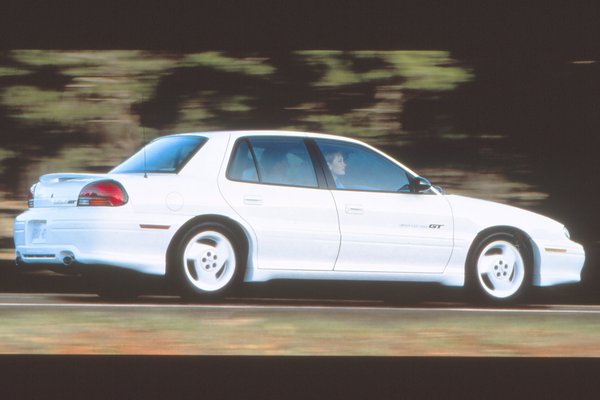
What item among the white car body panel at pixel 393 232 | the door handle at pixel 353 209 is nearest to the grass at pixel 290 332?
the white car body panel at pixel 393 232

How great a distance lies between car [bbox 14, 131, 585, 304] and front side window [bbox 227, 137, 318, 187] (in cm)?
1

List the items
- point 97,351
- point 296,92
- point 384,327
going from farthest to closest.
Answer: point 296,92
point 384,327
point 97,351

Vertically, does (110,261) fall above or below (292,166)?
below

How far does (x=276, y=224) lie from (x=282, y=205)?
17 centimetres

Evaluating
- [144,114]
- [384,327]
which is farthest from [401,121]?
[384,327]

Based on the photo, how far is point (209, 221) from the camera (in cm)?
925

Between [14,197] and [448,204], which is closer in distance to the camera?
[448,204]

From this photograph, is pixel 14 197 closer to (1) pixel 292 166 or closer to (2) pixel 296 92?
(2) pixel 296 92

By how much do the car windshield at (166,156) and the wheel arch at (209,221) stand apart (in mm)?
492

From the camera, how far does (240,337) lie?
24.9ft

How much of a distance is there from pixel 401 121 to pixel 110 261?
6507 mm

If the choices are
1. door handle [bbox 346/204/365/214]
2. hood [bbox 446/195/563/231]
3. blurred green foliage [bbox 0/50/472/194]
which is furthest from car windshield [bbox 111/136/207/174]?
blurred green foliage [bbox 0/50/472/194]

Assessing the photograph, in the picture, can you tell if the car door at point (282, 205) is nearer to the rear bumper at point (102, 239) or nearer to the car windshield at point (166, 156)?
the car windshield at point (166, 156)

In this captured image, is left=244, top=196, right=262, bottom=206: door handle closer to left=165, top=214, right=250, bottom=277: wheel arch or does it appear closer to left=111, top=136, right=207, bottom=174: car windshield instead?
left=165, top=214, right=250, bottom=277: wheel arch
